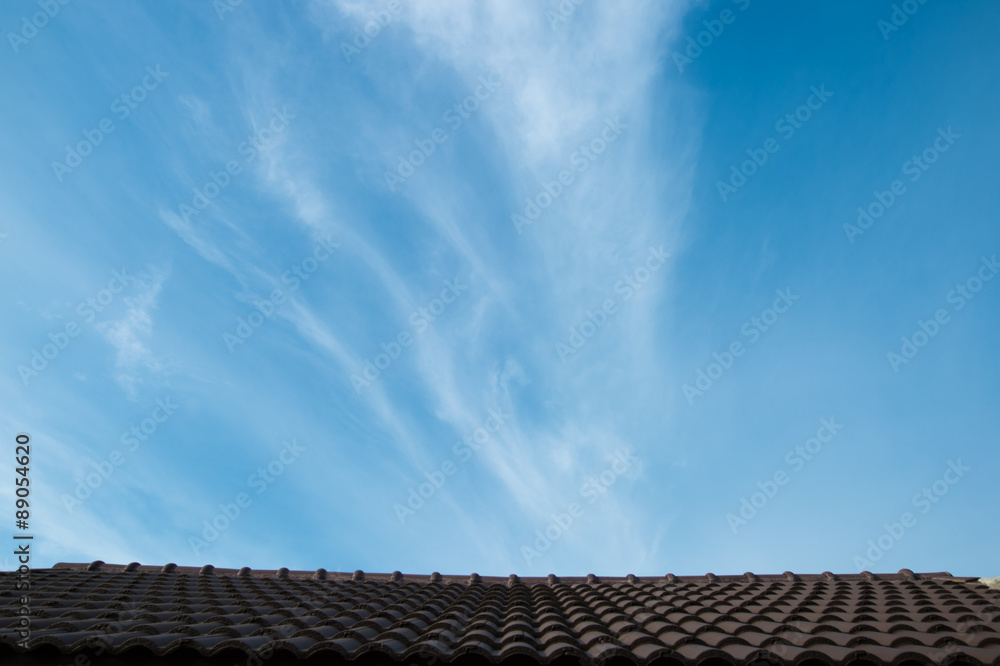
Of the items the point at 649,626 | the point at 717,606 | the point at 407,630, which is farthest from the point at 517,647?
the point at 717,606

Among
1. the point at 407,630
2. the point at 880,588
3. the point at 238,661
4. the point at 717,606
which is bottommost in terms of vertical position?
the point at 238,661

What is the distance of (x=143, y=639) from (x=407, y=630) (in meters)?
2.24

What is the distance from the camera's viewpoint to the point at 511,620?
662 centimetres

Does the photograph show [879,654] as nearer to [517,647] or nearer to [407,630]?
[517,647]

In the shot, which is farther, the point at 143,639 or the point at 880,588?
the point at 880,588

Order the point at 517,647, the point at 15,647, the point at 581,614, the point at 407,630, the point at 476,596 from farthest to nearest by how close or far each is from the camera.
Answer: the point at 476,596
the point at 581,614
the point at 407,630
the point at 517,647
the point at 15,647

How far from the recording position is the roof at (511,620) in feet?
15.2

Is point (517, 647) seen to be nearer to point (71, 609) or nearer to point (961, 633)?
point (961, 633)

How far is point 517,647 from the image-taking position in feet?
16.3

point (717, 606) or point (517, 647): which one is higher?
point (717, 606)

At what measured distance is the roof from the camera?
4.62m

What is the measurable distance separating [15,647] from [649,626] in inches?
222

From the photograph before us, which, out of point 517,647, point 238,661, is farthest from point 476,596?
point 238,661

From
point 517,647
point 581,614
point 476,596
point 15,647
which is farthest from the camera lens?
point 476,596
